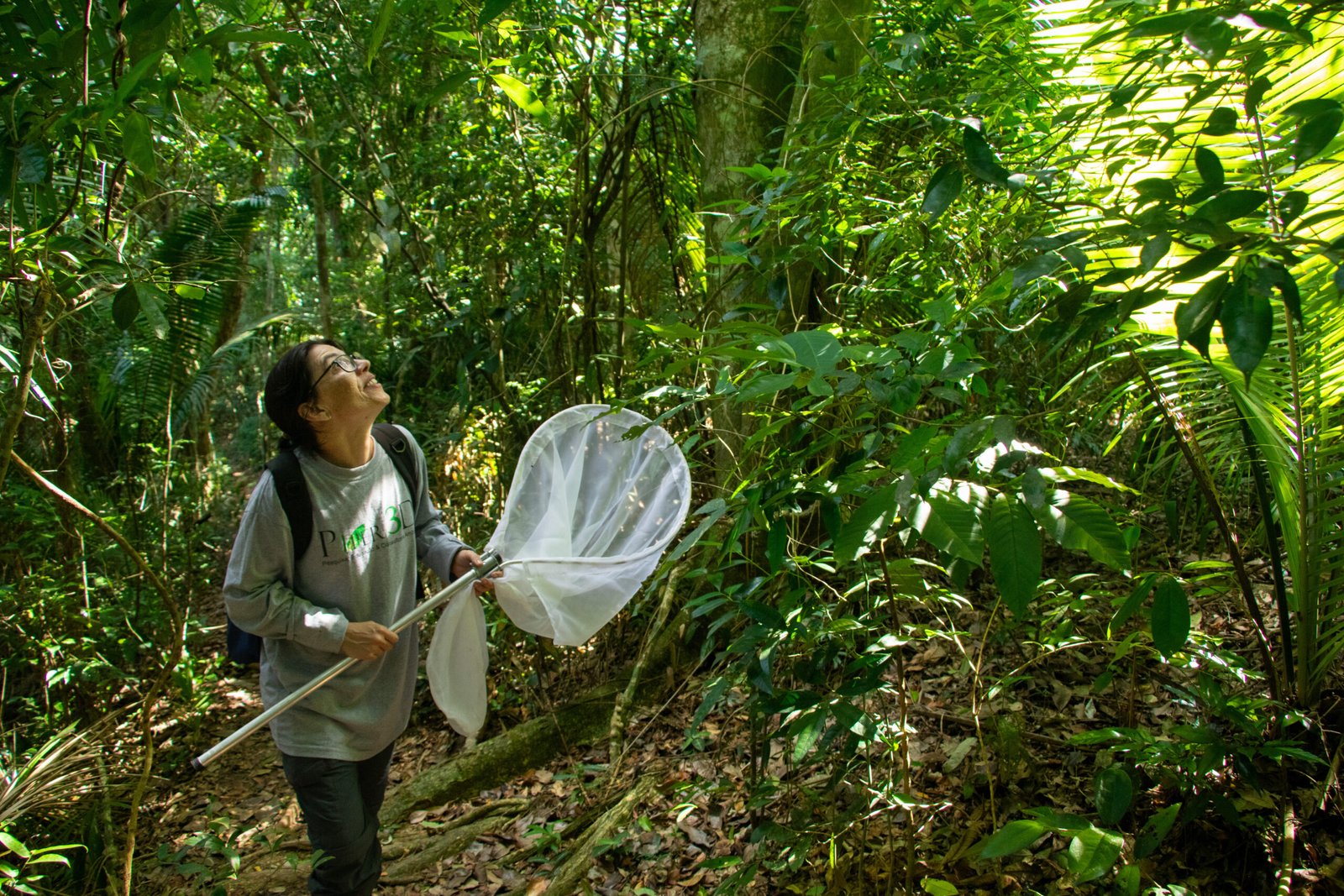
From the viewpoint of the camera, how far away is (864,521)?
135 centimetres

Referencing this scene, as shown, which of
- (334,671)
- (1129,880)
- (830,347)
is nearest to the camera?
(830,347)

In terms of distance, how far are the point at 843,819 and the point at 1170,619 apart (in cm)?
80

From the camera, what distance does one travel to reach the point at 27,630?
442 centimetres

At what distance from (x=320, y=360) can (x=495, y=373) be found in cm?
233

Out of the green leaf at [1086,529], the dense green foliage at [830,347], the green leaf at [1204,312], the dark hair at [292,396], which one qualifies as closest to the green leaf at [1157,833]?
the dense green foliage at [830,347]

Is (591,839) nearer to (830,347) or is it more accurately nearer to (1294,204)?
(830,347)

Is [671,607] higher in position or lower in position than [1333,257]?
lower

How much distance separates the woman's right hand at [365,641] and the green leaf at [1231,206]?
6.58 feet

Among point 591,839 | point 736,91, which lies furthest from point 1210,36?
point 591,839

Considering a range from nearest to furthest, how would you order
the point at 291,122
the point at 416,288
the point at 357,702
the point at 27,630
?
the point at 357,702 < the point at 27,630 < the point at 416,288 < the point at 291,122

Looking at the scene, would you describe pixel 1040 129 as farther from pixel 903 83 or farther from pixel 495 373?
pixel 495 373

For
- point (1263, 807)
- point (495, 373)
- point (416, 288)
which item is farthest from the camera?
point (416, 288)

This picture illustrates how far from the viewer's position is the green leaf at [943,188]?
145 cm

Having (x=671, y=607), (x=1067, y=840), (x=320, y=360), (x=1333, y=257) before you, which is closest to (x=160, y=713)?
(x=671, y=607)
